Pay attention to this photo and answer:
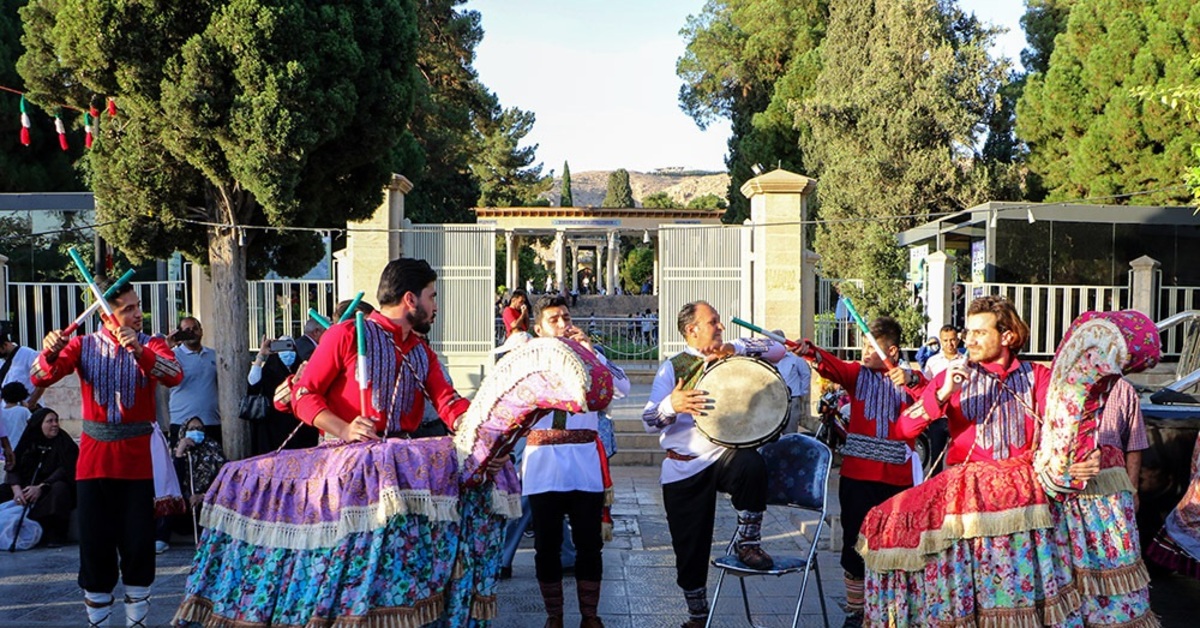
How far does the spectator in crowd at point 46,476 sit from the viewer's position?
732cm

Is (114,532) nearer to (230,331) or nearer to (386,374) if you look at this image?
(386,374)

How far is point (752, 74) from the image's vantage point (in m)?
33.5

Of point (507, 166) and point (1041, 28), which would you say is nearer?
point (1041, 28)

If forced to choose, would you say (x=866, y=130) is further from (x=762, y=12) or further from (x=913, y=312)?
(x=913, y=312)

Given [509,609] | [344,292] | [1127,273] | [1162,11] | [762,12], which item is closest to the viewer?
[509,609]

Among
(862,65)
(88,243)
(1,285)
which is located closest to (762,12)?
(862,65)

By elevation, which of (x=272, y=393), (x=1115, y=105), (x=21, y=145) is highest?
(x=1115, y=105)

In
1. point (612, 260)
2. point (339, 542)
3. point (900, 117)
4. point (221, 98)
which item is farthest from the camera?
point (612, 260)

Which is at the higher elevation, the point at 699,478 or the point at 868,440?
the point at 868,440

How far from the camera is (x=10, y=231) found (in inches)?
632

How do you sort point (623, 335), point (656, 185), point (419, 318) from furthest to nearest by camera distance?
1. point (656, 185)
2. point (623, 335)
3. point (419, 318)

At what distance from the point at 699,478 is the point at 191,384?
4652mm

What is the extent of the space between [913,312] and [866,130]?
11.6 metres

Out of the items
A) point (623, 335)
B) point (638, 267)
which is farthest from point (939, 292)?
point (638, 267)
